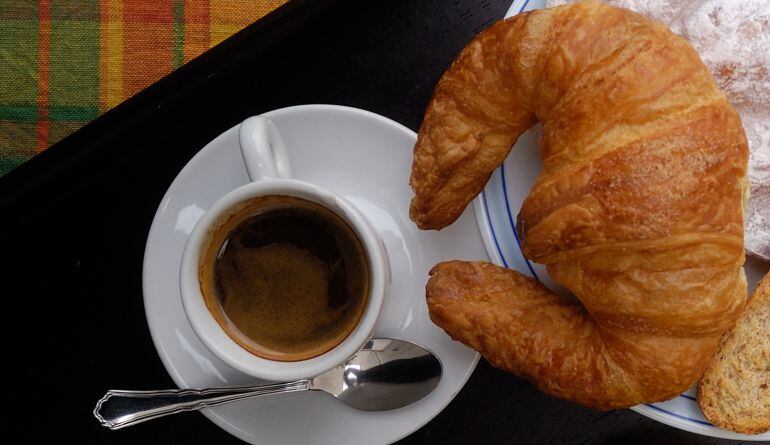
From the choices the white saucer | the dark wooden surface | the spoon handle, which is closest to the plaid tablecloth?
the dark wooden surface

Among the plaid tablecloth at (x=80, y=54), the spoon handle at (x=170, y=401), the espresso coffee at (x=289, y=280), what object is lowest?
the spoon handle at (x=170, y=401)

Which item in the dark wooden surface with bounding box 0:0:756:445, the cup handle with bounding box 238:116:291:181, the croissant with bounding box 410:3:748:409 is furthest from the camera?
the dark wooden surface with bounding box 0:0:756:445

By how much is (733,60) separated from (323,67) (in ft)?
1.96

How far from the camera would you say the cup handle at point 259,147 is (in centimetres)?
94

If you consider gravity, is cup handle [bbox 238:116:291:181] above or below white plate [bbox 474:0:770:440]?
above

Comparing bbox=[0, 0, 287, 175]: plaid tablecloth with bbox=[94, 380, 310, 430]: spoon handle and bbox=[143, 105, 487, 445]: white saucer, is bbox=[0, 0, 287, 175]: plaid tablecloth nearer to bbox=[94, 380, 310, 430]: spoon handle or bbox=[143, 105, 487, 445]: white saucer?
bbox=[143, 105, 487, 445]: white saucer

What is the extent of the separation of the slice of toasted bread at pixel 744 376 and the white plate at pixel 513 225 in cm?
2

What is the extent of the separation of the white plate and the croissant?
43 millimetres

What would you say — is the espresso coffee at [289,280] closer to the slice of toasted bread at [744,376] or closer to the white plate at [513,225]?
the white plate at [513,225]

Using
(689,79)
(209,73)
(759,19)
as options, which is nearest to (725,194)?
(689,79)

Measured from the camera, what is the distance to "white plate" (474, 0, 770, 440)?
1.03 metres

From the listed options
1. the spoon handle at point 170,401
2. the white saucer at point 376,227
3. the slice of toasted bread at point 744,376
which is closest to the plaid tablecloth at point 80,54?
the white saucer at point 376,227

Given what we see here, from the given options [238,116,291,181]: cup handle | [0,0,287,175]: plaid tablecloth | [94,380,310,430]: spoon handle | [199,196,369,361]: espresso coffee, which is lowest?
[94,380,310,430]: spoon handle

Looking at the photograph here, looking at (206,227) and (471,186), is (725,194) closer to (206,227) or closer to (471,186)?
(471,186)
